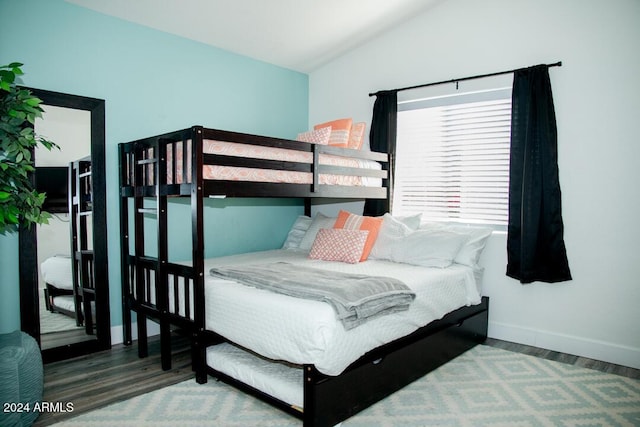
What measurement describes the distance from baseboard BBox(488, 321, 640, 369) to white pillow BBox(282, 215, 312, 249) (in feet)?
5.69

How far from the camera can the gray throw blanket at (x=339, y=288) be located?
6.64 ft

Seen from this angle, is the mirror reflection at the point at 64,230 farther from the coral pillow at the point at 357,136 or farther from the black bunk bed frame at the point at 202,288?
the coral pillow at the point at 357,136

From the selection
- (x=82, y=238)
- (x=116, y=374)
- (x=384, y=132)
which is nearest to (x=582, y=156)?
(x=384, y=132)

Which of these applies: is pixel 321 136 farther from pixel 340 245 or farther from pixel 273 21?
pixel 273 21

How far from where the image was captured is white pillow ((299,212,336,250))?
381 centimetres

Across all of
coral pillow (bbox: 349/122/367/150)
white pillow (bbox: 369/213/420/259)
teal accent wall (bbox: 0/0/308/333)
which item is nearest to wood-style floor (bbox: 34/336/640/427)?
teal accent wall (bbox: 0/0/308/333)

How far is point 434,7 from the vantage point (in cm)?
362

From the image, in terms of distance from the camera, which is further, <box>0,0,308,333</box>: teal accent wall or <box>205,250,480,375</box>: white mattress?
<box>0,0,308,333</box>: teal accent wall

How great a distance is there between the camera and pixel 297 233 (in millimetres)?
4039

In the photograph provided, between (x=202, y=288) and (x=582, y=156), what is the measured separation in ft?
8.58

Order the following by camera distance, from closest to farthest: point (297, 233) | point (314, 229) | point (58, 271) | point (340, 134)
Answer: point (58, 271)
point (340, 134)
point (314, 229)
point (297, 233)

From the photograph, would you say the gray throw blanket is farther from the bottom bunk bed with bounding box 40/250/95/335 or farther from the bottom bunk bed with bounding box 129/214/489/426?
the bottom bunk bed with bounding box 40/250/95/335

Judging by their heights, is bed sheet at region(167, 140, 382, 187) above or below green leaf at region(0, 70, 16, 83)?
below

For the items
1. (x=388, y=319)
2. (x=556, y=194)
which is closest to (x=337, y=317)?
(x=388, y=319)
